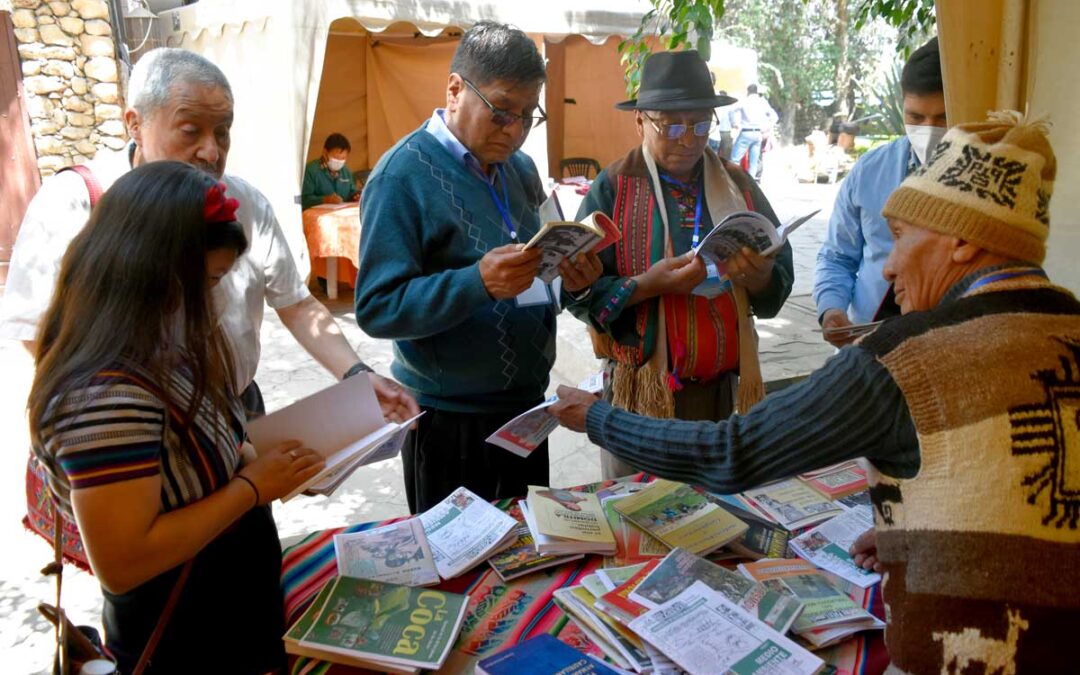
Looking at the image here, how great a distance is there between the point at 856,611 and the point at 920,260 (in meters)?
0.74

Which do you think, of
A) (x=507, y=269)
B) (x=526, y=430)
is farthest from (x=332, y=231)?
(x=526, y=430)

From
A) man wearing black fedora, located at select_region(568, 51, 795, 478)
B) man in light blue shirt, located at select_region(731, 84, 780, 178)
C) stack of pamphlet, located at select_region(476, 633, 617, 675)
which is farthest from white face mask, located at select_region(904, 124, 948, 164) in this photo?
man in light blue shirt, located at select_region(731, 84, 780, 178)

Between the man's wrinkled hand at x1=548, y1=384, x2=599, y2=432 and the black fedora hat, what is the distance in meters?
1.18

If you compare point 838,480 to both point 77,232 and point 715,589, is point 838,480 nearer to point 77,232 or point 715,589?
point 715,589

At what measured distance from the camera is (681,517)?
1.93 m

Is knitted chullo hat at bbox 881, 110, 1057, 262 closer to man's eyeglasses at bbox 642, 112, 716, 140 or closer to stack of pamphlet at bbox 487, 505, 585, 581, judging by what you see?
stack of pamphlet at bbox 487, 505, 585, 581

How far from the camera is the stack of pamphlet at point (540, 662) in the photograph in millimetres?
1391

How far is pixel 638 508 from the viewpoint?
1970 millimetres

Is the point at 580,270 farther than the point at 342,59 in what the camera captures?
No

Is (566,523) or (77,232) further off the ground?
(77,232)

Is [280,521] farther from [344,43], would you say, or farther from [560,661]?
[344,43]

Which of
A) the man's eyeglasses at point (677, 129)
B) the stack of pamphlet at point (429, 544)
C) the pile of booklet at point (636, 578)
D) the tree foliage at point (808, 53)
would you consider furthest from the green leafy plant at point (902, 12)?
the tree foliage at point (808, 53)

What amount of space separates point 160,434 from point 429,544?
0.78 meters

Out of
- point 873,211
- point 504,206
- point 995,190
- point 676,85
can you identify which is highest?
point 676,85
